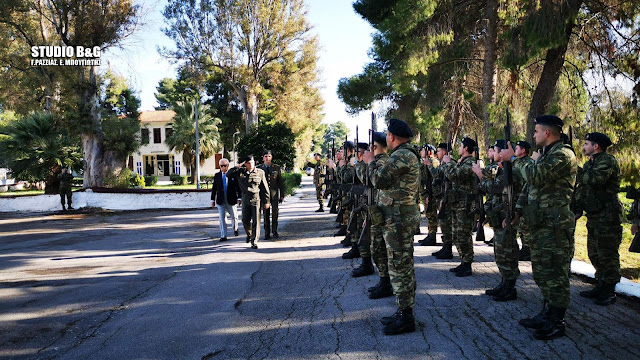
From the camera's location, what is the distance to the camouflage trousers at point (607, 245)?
5176 millimetres

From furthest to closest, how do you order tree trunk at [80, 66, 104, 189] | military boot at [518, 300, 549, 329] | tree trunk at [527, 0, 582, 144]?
1. tree trunk at [80, 66, 104, 189]
2. tree trunk at [527, 0, 582, 144]
3. military boot at [518, 300, 549, 329]

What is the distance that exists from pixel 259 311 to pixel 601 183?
4.45 metres

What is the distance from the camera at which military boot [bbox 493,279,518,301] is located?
204 inches

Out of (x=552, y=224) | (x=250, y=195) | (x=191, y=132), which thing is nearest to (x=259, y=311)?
(x=552, y=224)

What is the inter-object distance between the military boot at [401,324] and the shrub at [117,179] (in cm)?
2098

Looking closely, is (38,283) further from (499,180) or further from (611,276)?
(611,276)

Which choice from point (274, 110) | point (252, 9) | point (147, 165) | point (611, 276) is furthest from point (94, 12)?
point (147, 165)

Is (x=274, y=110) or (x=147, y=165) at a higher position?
(x=274, y=110)

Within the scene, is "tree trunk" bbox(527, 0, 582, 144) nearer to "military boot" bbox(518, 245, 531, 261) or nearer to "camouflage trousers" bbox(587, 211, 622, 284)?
"military boot" bbox(518, 245, 531, 261)

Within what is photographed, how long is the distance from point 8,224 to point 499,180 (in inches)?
656

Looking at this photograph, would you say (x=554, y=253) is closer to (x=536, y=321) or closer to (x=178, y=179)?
(x=536, y=321)

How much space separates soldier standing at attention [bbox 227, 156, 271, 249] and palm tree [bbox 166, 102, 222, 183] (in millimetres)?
34717

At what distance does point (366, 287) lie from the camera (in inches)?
233

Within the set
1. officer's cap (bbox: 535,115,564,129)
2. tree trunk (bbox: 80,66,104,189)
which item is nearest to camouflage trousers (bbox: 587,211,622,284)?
officer's cap (bbox: 535,115,564,129)
